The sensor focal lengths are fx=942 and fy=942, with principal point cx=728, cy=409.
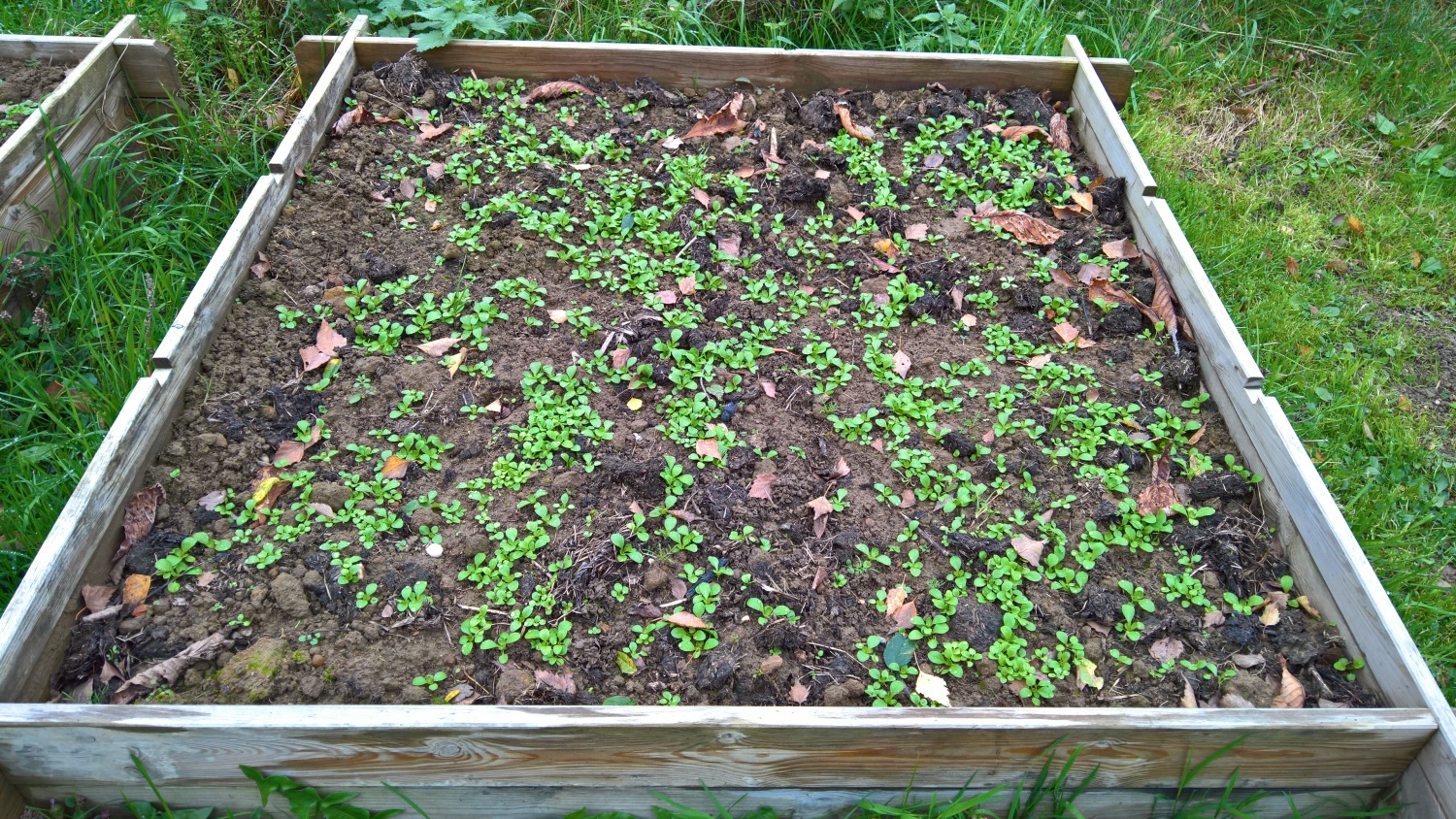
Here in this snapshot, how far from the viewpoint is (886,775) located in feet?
7.06

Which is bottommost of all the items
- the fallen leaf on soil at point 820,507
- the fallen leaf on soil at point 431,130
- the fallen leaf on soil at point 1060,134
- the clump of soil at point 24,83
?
the fallen leaf on soil at point 820,507

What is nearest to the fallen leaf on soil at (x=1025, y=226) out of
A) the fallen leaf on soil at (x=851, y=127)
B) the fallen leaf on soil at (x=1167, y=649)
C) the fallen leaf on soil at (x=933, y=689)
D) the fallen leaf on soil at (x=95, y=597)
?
the fallen leaf on soil at (x=851, y=127)

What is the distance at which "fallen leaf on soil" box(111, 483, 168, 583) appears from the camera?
2.52 m

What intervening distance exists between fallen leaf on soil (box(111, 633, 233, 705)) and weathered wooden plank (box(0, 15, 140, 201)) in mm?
1989

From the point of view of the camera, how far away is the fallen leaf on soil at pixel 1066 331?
10.6 feet

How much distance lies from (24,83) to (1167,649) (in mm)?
4556

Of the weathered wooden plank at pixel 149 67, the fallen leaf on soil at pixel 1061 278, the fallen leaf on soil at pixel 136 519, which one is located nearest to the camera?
the fallen leaf on soil at pixel 136 519

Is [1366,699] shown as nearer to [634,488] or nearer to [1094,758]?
[1094,758]

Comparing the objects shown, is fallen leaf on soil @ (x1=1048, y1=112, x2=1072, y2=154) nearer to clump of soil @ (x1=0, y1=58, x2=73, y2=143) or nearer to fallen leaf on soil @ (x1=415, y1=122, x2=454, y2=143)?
fallen leaf on soil @ (x1=415, y1=122, x2=454, y2=143)

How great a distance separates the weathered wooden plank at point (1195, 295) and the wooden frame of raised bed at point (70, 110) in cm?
390

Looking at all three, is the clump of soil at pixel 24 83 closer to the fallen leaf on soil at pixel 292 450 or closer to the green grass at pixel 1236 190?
the green grass at pixel 1236 190

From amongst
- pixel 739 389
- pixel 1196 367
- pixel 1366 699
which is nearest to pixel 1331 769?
pixel 1366 699

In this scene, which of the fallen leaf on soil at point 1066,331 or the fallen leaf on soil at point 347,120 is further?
the fallen leaf on soil at point 347,120

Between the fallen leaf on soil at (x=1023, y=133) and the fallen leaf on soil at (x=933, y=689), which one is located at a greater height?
the fallen leaf on soil at (x=1023, y=133)
